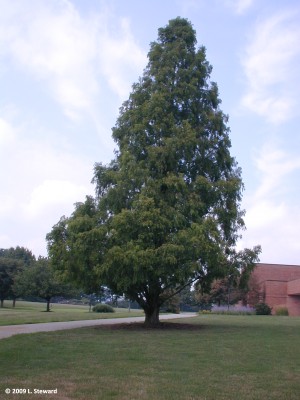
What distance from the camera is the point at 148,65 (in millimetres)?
24422

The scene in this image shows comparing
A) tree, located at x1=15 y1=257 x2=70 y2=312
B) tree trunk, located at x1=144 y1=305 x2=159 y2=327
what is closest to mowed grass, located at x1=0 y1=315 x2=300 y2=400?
tree trunk, located at x1=144 y1=305 x2=159 y2=327

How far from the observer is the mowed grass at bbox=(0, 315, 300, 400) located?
781 centimetres

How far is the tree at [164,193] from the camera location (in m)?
19.6

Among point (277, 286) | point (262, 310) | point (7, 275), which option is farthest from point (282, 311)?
point (7, 275)

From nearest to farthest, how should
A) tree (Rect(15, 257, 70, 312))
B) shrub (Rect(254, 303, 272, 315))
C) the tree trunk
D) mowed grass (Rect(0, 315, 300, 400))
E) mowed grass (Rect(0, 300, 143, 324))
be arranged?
mowed grass (Rect(0, 315, 300, 400)), the tree trunk, mowed grass (Rect(0, 300, 143, 324)), tree (Rect(15, 257, 70, 312)), shrub (Rect(254, 303, 272, 315))

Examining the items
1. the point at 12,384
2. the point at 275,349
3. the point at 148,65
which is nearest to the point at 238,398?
the point at 12,384

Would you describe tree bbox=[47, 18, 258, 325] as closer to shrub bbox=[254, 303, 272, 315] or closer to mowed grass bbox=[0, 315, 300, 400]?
mowed grass bbox=[0, 315, 300, 400]

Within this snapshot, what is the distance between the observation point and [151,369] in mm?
9984

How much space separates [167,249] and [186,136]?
216 inches

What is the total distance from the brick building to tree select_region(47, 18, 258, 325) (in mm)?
41720

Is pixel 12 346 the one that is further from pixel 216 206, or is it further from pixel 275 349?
pixel 216 206

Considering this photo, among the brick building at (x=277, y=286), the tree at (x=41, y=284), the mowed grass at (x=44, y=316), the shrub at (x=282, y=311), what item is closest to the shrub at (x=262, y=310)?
the shrub at (x=282, y=311)

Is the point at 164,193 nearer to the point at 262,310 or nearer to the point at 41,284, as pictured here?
the point at 41,284

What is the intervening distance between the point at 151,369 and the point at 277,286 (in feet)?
201
